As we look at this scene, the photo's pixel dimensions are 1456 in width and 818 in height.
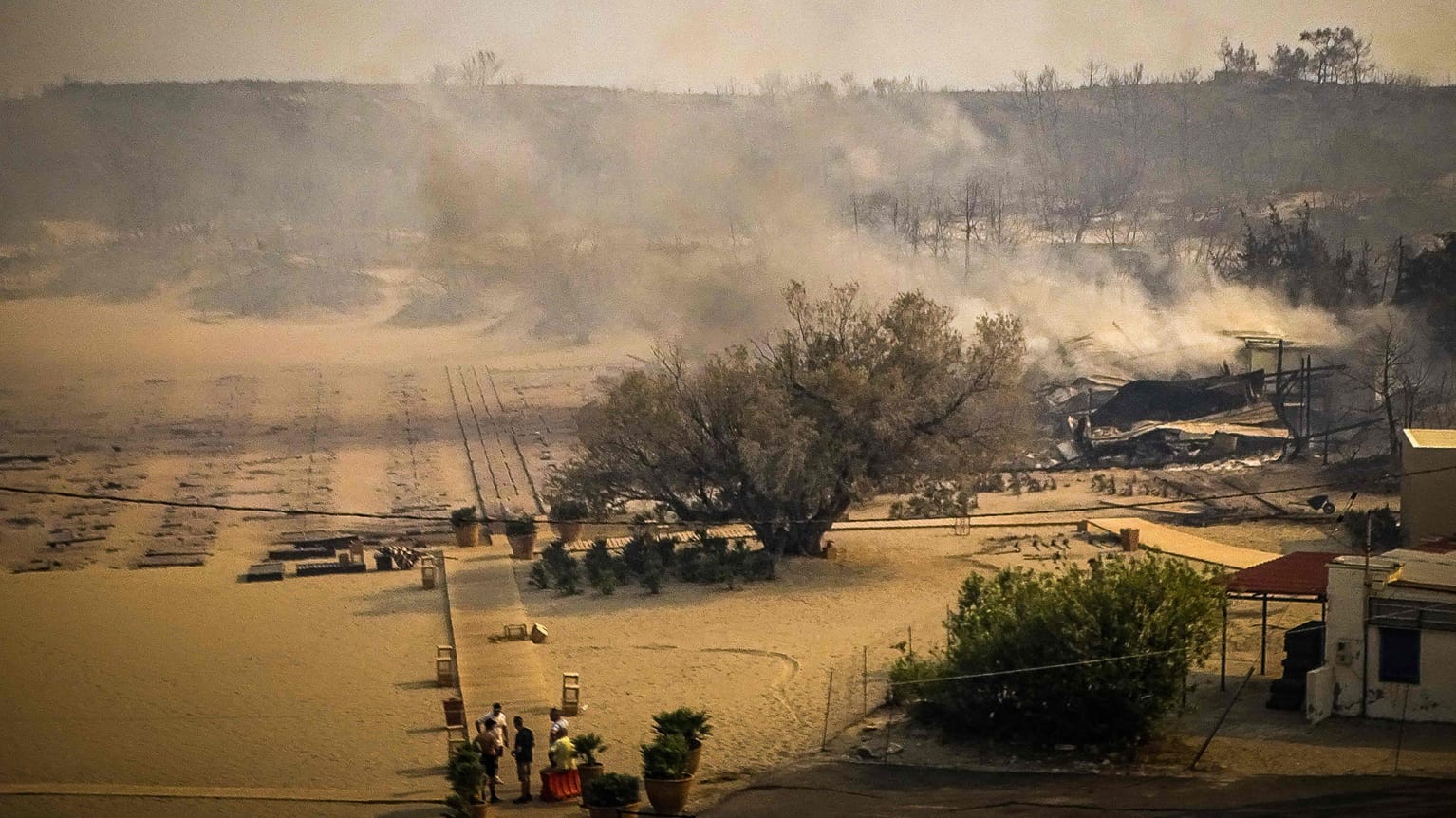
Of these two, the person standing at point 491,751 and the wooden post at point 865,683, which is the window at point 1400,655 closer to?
the wooden post at point 865,683

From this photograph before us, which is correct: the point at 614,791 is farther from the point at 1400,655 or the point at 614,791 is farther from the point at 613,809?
the point at 1400,655

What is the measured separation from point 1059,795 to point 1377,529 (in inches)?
565

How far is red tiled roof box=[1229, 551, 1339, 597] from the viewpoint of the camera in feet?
71.1

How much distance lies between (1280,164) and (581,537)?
2784 inches

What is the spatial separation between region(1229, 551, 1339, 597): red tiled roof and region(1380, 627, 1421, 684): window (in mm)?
1005

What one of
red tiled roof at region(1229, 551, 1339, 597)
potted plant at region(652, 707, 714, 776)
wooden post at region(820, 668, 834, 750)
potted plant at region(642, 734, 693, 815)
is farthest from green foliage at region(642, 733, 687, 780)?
red tiled roof at region(1229, 551, 1339, 597)

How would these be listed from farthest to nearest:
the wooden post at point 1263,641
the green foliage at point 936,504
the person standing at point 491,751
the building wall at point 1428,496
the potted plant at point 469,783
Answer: the green foliage at point 936,504 → the building wall at point 1428,496 → the wooden post at point 1263,641 → the person standing at point 491,751 → the potted plant at point 469,783

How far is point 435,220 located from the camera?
7550 cm

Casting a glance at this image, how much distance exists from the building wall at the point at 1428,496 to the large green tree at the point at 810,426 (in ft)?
23.0

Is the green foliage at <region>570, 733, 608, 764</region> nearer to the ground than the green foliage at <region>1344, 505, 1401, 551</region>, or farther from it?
nearer to the ground

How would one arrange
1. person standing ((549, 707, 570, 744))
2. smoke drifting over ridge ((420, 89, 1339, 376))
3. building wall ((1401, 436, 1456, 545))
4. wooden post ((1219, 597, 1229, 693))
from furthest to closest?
smoke drifting over ridge ((420, 89, 1339, 376)), building wall ((1401, 436, 1456, 545)), wooden post ((1219, 597, 1229, 693)), person standing ((549, 707, 570, 744))

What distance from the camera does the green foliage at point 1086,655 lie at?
63.5 feet

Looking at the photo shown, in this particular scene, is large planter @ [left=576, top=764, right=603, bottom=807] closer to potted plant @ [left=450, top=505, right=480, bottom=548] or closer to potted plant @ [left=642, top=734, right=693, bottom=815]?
potted plant @ [left=642, top=734, right=693, bottom=815]

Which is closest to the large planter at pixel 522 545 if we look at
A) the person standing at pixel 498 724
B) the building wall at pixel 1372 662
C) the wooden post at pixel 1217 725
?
the person standing at pixel 498 724
